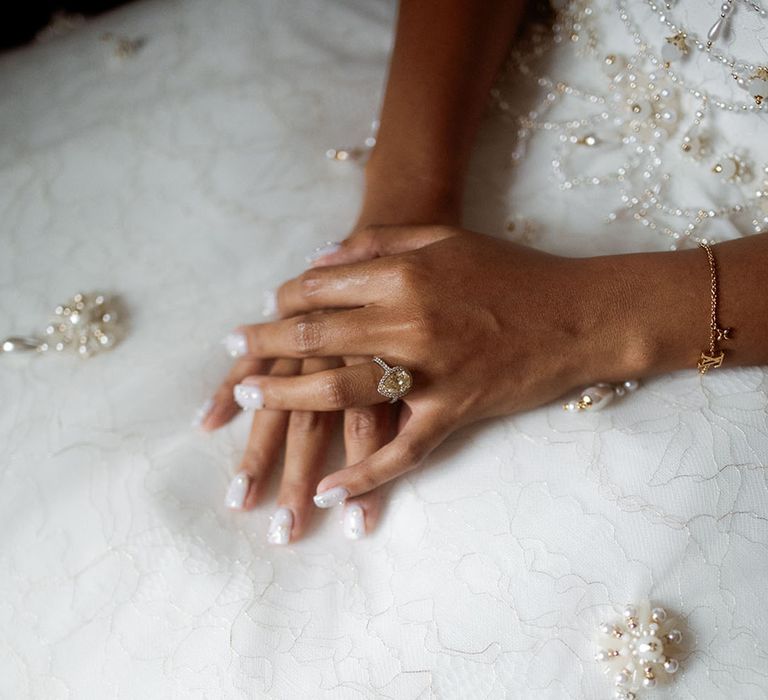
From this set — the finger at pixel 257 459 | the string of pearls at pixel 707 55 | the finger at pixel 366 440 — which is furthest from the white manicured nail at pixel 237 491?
the string of pearls at pixel 707 55

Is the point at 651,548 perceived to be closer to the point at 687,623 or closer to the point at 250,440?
the point at 687,623

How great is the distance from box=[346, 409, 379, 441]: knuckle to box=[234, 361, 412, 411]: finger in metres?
0.04

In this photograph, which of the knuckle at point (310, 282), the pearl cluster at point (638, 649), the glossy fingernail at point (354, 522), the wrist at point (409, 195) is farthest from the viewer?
the wrist at point (409, 195)

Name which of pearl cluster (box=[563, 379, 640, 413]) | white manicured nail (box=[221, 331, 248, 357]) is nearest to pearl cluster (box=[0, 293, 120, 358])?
white manicured nail (box=[221, 331, 248, 357])

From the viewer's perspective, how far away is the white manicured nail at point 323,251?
3.09ft

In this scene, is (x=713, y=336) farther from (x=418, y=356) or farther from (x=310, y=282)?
(x=310, y=282)

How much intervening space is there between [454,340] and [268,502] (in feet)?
0.93

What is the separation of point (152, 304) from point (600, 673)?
0.67 metres

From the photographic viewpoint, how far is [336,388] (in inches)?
31.9

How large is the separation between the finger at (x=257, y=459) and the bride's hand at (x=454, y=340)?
3 cm

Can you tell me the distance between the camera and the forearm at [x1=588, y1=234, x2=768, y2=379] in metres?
0.82

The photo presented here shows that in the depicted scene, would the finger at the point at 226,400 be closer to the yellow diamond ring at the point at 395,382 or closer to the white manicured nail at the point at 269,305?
the white manicured nail at the point at 269,305

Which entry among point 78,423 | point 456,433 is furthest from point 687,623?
point 78,423

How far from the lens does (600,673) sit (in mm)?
674
